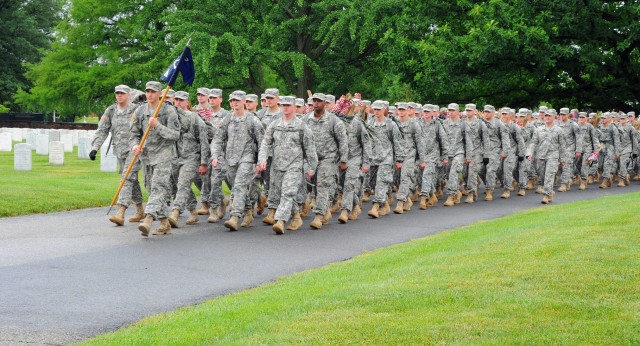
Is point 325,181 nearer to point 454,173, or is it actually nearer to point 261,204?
point 261,204

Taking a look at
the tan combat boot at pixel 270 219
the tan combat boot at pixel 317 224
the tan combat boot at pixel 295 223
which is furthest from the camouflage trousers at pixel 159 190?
the tan combat boot at pixel 317 224

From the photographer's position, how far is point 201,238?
43.8ft

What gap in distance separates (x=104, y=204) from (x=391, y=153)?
5582 mm

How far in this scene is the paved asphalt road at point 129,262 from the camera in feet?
26.4

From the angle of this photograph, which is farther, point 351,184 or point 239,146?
point 351,184

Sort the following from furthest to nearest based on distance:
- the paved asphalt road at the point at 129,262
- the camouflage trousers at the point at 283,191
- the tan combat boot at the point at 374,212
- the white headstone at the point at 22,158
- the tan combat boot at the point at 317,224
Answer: the white headstone at the point at 22,158, the tan combat boot at the point at 374,212, the tan combat boot at the point at 317,224, the camouflage trousers at the point at 283,191, the paved asphalt road at the point at 129,262

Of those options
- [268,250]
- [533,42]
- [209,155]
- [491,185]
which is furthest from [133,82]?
[268,250]

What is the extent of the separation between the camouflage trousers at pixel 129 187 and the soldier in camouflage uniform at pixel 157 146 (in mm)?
317

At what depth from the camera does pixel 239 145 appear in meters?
14.9

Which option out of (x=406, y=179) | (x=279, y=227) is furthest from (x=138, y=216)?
(x=406, y=179)

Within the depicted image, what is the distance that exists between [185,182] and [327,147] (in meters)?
2.39

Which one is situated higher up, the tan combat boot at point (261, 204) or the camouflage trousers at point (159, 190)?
the camouflage trousers at point (159, 190)

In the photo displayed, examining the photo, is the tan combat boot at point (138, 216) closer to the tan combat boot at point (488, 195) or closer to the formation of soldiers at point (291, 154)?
the formation of soldiers at point (291, 154)

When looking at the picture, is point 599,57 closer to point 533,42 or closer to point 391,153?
point 533,42
